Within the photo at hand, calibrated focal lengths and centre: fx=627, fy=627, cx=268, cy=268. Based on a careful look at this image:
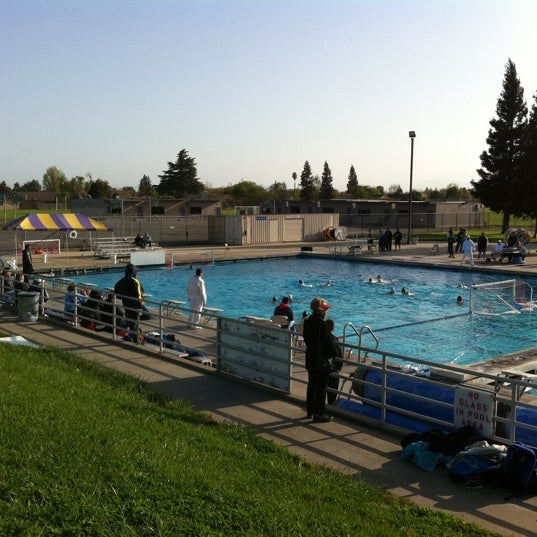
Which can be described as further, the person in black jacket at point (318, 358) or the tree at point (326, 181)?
the tree at point (326, 181)

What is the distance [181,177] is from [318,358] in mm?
108951

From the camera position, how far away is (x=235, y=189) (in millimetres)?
162125

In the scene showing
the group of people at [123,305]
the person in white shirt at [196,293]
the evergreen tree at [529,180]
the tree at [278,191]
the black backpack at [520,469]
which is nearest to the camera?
the black backpack at [520,469]

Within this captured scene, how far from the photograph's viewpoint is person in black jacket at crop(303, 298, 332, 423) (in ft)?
27.5

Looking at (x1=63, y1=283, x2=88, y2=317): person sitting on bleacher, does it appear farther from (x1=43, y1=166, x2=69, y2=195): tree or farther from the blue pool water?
(x1=43, y1=166, x2=69, y2=195): tree

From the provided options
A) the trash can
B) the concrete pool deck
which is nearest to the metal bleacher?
the trash can

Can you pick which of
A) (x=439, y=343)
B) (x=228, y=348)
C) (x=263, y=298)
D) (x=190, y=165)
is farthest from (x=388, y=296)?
(x=190, y=165)

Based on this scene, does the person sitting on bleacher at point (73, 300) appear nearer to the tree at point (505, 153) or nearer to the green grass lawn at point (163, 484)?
the green grass lawn at point (163, 484)

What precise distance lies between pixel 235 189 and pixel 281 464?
15725 centimetres

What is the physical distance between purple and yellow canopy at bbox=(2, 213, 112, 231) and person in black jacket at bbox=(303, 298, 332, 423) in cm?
2303

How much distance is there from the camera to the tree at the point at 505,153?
54688 mm

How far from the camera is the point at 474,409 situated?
Answer: 7.43 metres

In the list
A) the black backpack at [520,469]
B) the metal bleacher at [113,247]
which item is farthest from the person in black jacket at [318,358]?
the metal bleacher at [113,247]

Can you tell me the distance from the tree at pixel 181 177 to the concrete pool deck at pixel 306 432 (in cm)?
10050
